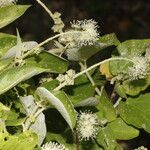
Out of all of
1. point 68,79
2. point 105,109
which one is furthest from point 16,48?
point 105,109

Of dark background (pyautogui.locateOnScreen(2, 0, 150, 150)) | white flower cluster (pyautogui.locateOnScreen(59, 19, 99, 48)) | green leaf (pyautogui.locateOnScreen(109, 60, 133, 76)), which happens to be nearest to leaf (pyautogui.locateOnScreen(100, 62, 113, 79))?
green leaf (pyautogui.locateOnScreen(109, 60, 133, 76))

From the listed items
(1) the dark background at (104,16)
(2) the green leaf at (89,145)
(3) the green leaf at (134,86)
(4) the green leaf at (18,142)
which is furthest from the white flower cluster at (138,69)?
(1) the dark background at (104,16)

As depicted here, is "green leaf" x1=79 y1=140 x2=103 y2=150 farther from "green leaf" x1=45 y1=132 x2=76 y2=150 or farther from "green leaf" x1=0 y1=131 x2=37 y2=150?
"green leaf" x1=0 y1=131 x2=37 y2=150

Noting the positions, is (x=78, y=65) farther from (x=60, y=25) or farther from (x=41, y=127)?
(x=41, y=127)

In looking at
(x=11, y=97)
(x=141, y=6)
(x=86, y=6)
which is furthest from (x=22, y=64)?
(x=141, y=6)

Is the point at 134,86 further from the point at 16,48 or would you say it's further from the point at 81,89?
the point at 16,48

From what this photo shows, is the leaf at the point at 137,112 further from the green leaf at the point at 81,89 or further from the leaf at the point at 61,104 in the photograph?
the leaf at the point at 61,104
